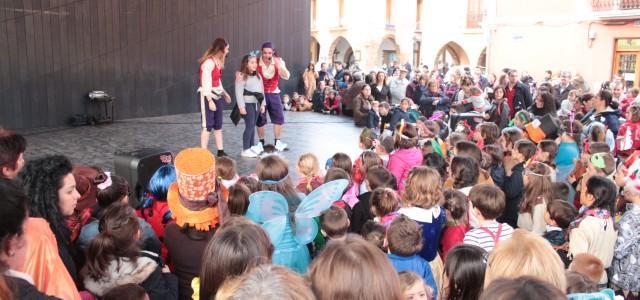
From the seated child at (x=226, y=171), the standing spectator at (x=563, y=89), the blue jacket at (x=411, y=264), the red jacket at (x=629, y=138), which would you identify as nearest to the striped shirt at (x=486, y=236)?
the blue jacket at (x=411, y=264)

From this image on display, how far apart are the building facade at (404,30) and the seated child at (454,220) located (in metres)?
24.3

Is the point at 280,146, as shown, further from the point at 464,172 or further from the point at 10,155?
the point at 10,155

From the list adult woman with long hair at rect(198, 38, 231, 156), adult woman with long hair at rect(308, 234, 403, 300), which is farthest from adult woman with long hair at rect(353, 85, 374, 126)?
adult woman with long hair at rect(308, 234, 403, 300)

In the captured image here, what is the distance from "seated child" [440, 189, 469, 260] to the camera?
3119mm

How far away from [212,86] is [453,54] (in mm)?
24303

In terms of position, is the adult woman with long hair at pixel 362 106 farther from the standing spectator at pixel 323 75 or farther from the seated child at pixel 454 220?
the seated child at pixel 454 220

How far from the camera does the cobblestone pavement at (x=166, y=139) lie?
6.63 meters

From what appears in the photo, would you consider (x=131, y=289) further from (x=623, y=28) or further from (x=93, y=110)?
(x=623, y=28)

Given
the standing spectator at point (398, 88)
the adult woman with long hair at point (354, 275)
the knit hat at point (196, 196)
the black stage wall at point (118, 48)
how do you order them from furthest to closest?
the standing spectator at point (398, 88) < the black stage wall at point (118, 48) < the knit hat at point (196, 196) < the adult woman with long hair at point (354, 275)

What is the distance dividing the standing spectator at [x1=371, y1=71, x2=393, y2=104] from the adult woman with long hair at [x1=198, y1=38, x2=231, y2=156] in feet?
15.4

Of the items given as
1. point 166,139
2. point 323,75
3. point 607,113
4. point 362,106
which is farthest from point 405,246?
point 323,75

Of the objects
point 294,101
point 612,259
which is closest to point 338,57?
point 294,101

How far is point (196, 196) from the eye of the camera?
101 inches

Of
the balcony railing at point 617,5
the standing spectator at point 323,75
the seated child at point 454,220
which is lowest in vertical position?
the seated child at point 454,220
